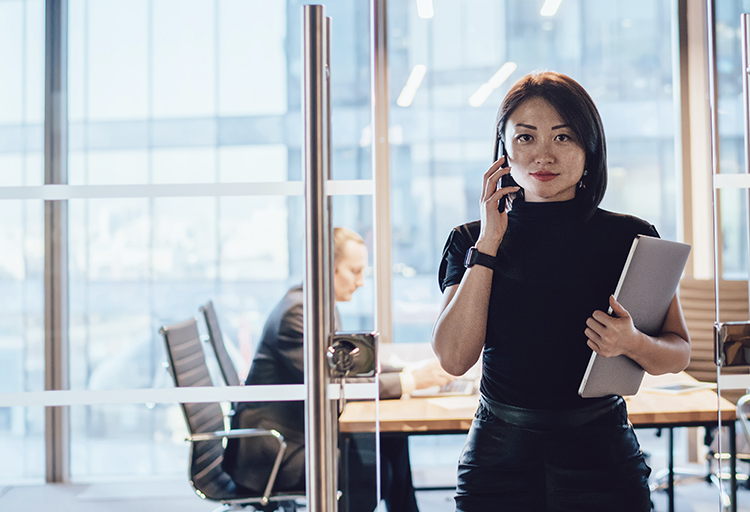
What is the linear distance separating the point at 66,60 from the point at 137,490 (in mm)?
817

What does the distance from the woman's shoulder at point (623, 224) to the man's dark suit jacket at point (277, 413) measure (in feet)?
1.97

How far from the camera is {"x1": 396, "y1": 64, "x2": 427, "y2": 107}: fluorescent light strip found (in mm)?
3339

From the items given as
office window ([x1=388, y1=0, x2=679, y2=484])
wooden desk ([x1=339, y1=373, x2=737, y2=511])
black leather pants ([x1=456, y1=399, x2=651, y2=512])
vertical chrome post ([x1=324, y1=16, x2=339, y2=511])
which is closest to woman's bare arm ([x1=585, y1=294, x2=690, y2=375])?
black leather pants ([x1=456, y1=399, x2=651, y2=512])

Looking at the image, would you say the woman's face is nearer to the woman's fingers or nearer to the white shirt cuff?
the woman's fingers

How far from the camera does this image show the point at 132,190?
3.64 ft

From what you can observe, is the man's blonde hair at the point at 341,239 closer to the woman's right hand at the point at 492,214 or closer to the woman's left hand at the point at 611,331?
the woman's right hand at the point at 492,214

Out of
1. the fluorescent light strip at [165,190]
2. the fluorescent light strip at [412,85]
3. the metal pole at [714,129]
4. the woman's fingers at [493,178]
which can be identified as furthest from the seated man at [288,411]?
the fluorescent light strip at [412,85]

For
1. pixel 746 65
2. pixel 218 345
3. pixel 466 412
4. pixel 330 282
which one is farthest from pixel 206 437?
pixel 746 65

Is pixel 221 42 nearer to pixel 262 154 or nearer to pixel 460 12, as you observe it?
pixel 262 154

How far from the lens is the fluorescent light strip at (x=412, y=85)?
131 inches

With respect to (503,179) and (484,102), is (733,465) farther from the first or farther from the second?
(484,102)

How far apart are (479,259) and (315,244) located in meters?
0.31

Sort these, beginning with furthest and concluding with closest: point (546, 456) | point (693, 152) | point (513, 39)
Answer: point (513, 39)
point (693, 152)
point (546, 456)

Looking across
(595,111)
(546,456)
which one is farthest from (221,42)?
(546,456)
